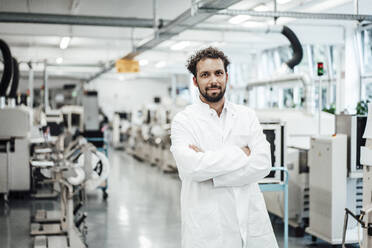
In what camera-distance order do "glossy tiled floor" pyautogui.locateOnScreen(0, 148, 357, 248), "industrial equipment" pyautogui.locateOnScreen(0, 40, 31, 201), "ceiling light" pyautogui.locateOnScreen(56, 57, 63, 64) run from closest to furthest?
"glossy tiled floor" pyautogui.locateOnScreen(0, 148, 357, 248) < "industrial equipment" pyautogui.locateOnScreen(0, 40, 31, 201) < "ceiling light" pyautogui.locateOnScreen(56, 57, 63, 64)

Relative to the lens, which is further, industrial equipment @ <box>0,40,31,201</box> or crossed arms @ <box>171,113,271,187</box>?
industrial equipment @ <box>0,40,31,201</box>

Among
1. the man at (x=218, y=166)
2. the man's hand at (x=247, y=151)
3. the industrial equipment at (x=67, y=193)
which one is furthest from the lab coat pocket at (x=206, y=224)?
the industrial equipment at (x=67, y=193)

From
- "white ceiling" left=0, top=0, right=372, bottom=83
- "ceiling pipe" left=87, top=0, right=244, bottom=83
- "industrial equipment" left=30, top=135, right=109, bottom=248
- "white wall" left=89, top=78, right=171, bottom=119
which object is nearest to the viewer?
"industrial equipment" left=30, top=135, right=109, bottom=248

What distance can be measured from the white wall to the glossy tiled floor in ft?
46.8

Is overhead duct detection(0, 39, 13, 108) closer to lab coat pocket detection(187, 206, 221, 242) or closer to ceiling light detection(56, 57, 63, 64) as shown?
lab coat pocket detection(187, 206, 221, 242)

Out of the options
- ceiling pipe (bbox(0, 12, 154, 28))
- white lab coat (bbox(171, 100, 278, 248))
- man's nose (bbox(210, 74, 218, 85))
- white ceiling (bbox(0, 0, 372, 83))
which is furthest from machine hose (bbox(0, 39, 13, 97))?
→ man's nose (bbox(210, 74, 218, 85))

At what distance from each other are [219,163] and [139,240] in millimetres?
3172

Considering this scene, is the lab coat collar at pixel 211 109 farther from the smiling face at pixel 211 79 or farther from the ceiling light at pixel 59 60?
the ceiling light at pixel 59 60

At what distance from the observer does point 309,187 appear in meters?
4.98

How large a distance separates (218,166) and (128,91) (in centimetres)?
2185

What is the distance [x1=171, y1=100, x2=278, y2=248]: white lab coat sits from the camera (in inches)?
85.2

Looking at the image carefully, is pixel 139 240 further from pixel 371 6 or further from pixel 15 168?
pixel 371 6

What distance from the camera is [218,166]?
84.4 inches

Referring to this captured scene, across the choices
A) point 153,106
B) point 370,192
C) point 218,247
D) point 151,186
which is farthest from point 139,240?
point 153,106
